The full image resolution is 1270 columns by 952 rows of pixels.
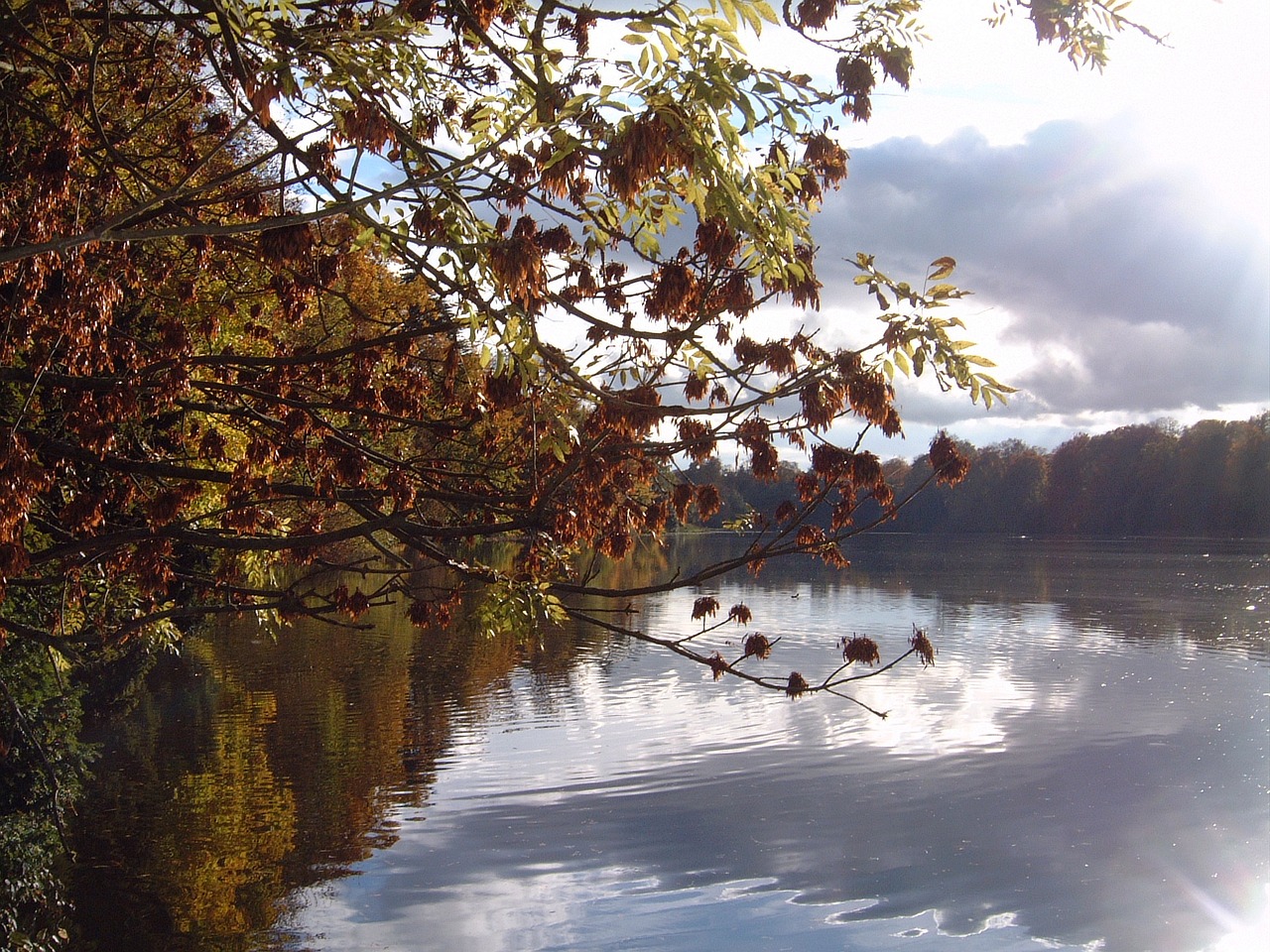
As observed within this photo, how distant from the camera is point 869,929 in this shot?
995 centimetres

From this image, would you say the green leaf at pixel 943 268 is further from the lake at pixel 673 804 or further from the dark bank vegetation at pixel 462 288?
the lake at pixel 673 804

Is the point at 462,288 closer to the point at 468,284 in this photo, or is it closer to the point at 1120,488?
the point at 468,284

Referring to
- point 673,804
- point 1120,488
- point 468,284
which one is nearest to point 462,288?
point 468,284

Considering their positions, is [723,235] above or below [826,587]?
above

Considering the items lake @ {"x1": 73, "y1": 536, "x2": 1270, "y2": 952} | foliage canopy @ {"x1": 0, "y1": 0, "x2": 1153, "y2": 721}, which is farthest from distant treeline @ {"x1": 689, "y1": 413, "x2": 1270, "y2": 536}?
foliage canopy @ {"x1": 0, "y1": 0, "x2": 1153, "y2": 721}

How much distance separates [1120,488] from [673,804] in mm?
102908

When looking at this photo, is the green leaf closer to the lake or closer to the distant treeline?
the lake

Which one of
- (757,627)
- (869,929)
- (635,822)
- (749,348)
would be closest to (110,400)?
(749,348)

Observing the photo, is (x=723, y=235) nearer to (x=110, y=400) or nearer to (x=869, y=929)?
(x=110, y=400)

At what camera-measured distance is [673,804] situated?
13.4m

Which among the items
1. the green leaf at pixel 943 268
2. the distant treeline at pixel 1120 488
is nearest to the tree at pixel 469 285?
the green leaf at pixel 943 268

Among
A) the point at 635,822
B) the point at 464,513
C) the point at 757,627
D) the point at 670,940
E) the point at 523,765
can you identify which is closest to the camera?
the point at 464,513

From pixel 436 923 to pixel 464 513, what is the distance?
4.60 m

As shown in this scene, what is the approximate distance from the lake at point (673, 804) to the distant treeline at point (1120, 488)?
64.9 metres
